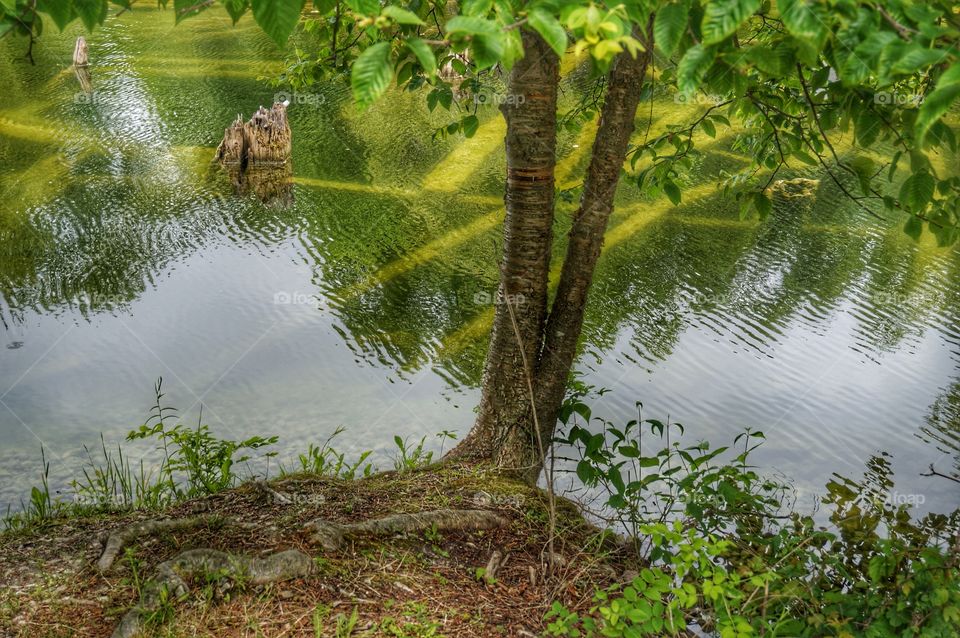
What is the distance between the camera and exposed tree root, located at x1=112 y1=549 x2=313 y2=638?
2.97 m

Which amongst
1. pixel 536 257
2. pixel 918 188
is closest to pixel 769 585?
pixel 918 188

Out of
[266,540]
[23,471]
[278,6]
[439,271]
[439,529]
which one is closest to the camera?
[278,6]

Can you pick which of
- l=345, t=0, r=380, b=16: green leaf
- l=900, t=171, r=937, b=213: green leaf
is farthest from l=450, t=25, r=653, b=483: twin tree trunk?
l=345, t=0, r=380, b=16: green leaf

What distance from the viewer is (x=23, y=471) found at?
18.7 ft

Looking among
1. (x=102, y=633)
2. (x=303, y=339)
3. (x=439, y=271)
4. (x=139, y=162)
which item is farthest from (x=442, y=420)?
(x=139, y=162)

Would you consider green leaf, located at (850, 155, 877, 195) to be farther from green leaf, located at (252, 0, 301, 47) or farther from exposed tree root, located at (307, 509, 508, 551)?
green leaf, located at (252, 0, 301, 47)

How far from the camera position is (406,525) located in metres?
3.72

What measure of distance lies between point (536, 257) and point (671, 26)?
2.37 meters

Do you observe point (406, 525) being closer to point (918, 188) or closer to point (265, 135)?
point (918, 188)

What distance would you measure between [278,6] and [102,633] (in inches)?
93.5

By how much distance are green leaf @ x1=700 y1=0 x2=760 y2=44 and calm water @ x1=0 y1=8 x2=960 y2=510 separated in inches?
196

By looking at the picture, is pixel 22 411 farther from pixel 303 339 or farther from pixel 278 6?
pixel 278 6

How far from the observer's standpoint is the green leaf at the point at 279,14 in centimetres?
194

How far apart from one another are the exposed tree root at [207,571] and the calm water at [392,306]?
9.95ft
